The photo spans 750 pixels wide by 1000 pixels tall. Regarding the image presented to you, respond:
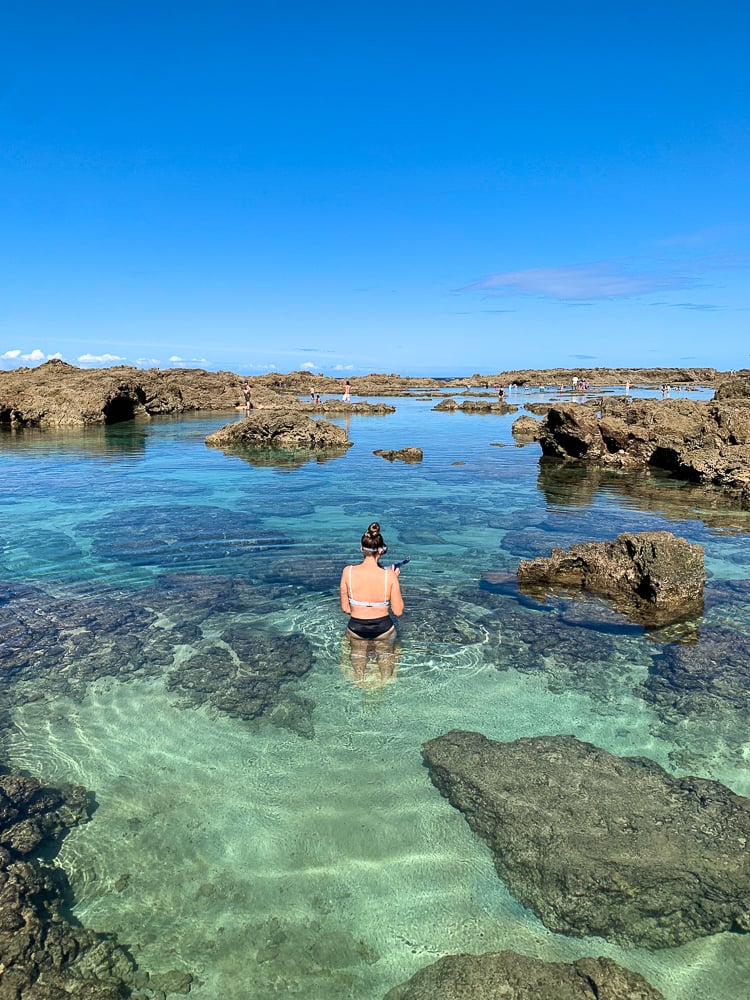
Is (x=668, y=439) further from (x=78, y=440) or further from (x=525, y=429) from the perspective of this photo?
(x=78, y=440)

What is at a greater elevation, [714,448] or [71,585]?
[714,448]

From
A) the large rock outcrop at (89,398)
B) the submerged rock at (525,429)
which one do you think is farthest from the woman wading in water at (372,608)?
the large rock outcrop at (89,398)

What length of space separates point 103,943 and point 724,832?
4.88 metres

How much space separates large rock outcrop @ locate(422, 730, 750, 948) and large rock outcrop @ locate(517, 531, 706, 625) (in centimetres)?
446

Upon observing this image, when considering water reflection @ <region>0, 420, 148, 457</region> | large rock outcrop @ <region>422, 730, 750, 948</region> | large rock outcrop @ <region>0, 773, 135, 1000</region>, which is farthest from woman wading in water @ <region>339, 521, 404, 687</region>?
water reflection @ <region>0, 420, 148, 457</region>

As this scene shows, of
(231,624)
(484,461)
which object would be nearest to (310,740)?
(231,624)

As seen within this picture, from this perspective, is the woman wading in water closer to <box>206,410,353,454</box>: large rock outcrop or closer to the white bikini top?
the white bikini top

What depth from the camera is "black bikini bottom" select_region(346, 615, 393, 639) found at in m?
8.80

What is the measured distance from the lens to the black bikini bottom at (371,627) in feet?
28.9

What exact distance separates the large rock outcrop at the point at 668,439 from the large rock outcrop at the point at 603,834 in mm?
15957

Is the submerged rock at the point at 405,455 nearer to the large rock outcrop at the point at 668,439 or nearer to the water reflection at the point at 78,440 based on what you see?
the large rock outcrop at the point at 668,439

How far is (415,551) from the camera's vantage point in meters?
14.0

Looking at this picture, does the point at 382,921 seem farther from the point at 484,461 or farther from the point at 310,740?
the point at 484,461

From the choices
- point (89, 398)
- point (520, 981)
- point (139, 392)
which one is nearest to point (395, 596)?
point (520, 981)
